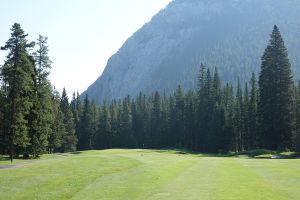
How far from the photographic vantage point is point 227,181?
22.6 metres

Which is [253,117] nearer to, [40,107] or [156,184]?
[40,107]

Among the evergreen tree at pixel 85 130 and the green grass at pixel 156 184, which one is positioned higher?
the evergreen tree at pixel 85 130

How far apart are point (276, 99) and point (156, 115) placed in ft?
226

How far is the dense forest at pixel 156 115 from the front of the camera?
55.3 meters

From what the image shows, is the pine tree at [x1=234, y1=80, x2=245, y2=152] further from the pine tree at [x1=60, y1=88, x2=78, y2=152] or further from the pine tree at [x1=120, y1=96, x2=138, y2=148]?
the pine tree at [x1=60, y1=88, x2=78, y2=152]

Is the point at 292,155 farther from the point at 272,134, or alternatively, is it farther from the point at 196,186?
the point at 196,186

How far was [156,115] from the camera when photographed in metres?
139

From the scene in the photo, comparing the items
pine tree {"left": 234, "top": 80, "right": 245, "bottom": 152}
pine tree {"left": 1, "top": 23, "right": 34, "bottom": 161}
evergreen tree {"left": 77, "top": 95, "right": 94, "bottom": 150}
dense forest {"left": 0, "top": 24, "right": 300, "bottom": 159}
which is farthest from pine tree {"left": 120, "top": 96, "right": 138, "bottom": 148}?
pine tree {"left": 1, "top": 23, "right": 34, "bottom": 161}

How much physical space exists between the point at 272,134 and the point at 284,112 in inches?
174

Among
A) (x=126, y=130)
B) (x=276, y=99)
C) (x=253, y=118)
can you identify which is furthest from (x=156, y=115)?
(x=276, y=99)

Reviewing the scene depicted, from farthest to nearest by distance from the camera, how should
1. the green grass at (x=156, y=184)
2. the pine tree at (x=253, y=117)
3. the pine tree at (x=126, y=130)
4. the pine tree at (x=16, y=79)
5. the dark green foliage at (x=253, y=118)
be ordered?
the pine tree at (x=126, y=130) → the dark green foliage at (x=253, y=118) → the pine tree at (x=253, y=117) → the pine tree at (x=16, y=79) → the green grass at (x=156, y=184)

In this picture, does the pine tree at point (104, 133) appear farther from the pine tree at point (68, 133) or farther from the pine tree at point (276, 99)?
the pine tree at point (276, 99)

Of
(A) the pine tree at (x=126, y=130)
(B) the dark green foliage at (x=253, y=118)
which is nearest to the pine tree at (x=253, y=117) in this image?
(B) the dark green foliage at (x=253, y=118)

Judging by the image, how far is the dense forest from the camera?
55.3 m
